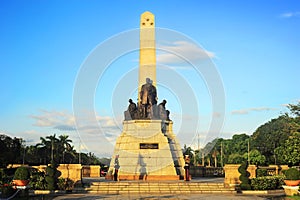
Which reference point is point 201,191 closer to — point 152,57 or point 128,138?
point 128,138

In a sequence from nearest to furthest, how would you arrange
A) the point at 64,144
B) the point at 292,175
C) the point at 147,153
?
the point at 292,175
the point at 147,153
the point at 64,144

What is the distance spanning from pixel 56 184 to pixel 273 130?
49009 millimetres

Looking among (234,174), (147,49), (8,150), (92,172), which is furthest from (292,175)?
(8,150)

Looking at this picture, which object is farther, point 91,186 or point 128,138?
point 128,138

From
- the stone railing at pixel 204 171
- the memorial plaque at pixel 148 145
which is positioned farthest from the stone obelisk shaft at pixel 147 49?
the stone railing at pixel 204 171

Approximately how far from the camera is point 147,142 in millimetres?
24781

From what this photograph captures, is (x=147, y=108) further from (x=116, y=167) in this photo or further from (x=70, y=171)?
(x=70, y=171)

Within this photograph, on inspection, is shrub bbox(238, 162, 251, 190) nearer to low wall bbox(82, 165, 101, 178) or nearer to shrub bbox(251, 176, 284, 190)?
shrub bbox(251, 176, 284, 190)

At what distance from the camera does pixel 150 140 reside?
2491 cm

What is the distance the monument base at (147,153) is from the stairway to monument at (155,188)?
4194 mm

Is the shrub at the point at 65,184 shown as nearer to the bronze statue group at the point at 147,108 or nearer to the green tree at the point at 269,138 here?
the bronze statue group at the point at 147,108

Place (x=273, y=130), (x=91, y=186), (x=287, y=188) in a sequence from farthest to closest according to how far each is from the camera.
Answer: (x=273, y=130)
(x=91, y=186)
(x=287, y=188)

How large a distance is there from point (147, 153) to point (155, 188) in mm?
5487

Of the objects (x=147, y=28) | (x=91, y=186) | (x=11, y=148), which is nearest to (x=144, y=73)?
(x=147, y=28)
